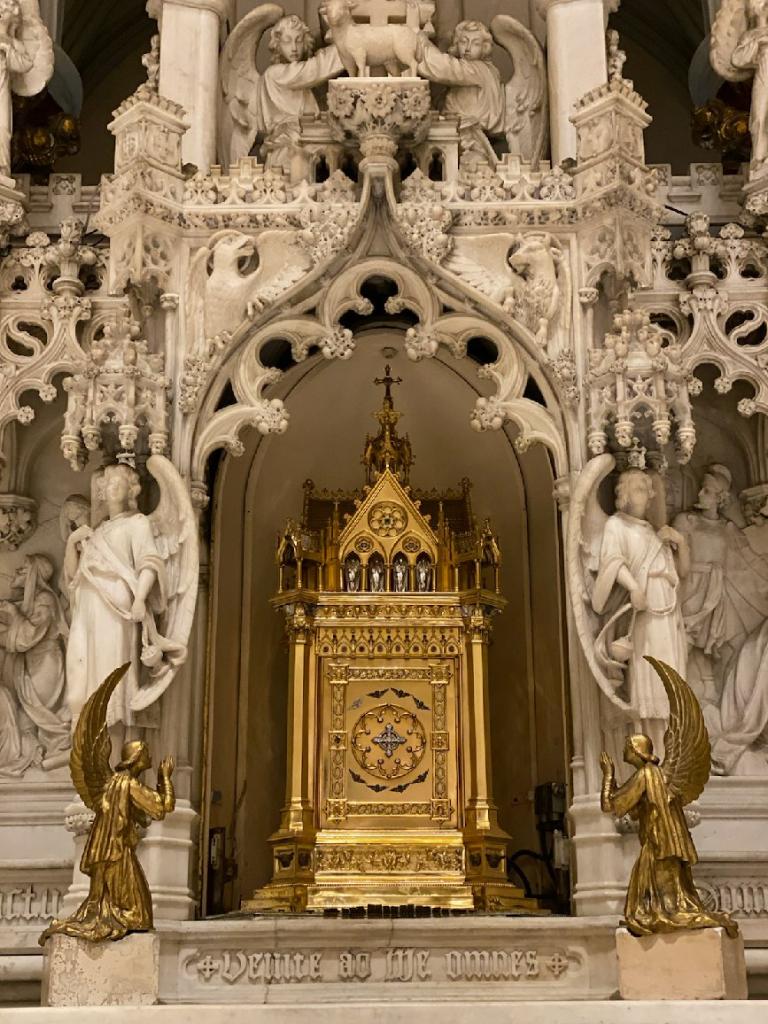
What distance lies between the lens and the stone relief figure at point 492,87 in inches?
368

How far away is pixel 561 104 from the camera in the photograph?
30.4 ft

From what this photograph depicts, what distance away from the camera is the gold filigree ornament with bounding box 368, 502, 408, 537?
945 cm

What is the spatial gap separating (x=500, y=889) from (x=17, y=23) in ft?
19.6

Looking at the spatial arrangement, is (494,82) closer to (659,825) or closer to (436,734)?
(436,734)

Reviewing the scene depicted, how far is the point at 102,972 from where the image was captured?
6328 mm

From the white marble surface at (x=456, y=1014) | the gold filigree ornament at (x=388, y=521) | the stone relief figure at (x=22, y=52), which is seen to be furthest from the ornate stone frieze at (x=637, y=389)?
the stone relief figure at (x=22, y=52)

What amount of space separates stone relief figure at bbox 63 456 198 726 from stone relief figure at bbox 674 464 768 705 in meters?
2.95

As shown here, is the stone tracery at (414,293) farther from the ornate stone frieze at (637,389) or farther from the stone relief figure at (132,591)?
the stone relief figure at (132,591)

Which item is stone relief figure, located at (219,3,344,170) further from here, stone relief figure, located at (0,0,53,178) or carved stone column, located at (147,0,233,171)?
stone relief figure, located at (0,0,53,178)

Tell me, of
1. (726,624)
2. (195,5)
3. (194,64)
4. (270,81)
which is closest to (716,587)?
(726,624)

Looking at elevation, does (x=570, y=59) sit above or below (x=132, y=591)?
above

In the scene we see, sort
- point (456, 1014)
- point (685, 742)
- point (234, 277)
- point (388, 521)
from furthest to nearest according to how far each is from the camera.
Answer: point (388, 521) → point (234, 277) → point (685, 742) → point (456, 1014)

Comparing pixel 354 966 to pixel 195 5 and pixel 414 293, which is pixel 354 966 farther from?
pixel 195 5

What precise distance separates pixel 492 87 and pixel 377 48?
90cm
